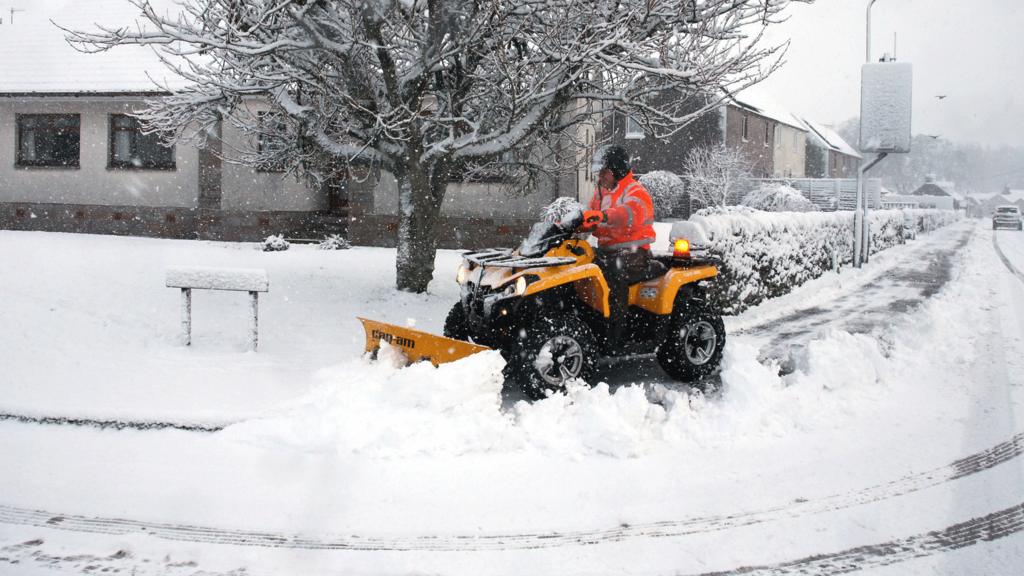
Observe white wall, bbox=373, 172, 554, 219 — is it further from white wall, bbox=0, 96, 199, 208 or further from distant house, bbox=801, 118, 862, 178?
distant house, bbox=801, 118, 862, 178

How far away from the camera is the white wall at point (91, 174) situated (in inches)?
850

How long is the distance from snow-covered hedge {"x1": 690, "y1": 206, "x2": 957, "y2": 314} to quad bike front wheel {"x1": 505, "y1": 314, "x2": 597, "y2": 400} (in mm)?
4921

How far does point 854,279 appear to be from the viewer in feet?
57.2

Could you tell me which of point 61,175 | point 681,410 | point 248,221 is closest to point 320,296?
point 681,410

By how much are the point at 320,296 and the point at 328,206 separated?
456 inches

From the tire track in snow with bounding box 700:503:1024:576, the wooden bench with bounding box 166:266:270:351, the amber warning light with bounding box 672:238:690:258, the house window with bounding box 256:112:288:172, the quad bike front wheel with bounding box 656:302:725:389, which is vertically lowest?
the tire track in snow with bounding box 700:503:1024:576

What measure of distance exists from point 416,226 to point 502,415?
6.54m

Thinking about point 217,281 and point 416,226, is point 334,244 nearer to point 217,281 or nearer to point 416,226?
point 416,226

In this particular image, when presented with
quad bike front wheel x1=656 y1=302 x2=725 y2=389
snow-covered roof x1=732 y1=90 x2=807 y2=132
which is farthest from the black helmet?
snow-covered roof x1=732 y1=90 x2=807 y2=132

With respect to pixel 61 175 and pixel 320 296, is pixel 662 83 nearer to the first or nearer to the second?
pixel 320 296

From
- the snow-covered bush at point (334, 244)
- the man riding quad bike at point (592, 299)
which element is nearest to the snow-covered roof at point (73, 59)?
the snow-covered bush at point (334, 244)

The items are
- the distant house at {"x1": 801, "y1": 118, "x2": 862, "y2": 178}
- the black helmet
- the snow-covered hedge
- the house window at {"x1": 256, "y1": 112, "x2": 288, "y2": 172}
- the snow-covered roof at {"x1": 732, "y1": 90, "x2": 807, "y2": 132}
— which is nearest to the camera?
the black helmet

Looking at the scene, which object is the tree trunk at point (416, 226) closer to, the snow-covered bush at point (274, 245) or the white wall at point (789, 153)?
the snow-covered bush at point (274, 245)

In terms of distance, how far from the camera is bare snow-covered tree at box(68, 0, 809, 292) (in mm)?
9281
